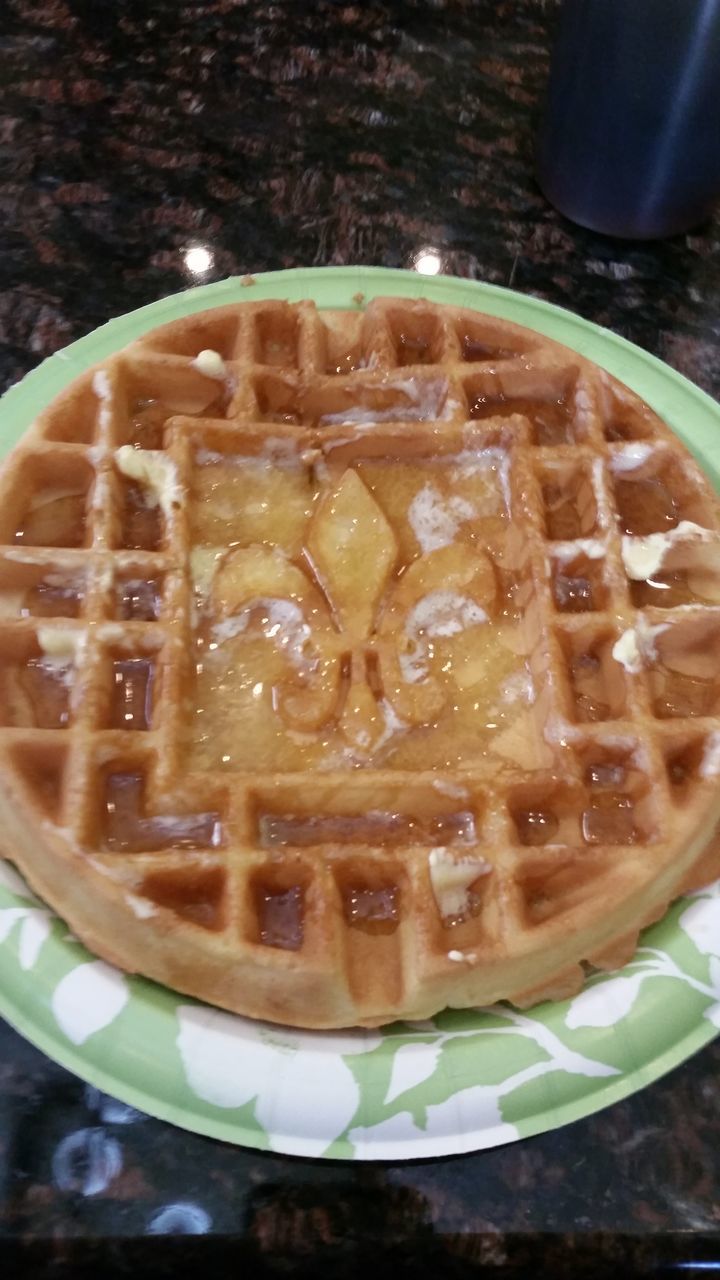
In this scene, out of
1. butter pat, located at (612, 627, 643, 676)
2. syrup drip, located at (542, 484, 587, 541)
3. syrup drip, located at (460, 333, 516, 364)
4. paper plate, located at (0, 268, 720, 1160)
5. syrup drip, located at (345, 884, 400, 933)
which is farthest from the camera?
syrup drip, located at (460, 333, 516, 364)

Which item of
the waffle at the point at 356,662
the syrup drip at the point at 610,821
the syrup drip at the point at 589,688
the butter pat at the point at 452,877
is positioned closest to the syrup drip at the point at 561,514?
the waffle at the point at 356,662

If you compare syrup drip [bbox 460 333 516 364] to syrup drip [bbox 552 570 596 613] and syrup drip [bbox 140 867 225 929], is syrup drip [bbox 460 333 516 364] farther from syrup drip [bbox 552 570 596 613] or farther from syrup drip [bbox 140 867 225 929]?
syrup drip [bbox 140 867 225 929]

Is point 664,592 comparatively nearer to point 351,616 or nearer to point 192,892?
point 351,616

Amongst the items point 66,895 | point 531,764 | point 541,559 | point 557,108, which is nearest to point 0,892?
point 66,895

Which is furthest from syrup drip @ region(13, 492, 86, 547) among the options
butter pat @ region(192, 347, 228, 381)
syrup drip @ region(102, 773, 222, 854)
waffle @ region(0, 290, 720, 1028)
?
syrup drip @ region(102, 773, 222, 854)

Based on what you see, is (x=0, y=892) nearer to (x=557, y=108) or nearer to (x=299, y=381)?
(x=299, y=381)

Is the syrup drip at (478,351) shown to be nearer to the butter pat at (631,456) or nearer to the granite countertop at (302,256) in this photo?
the butter pat at (631,456)
